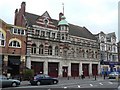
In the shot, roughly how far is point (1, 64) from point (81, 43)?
23480 millimetres

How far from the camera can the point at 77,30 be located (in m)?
60.3

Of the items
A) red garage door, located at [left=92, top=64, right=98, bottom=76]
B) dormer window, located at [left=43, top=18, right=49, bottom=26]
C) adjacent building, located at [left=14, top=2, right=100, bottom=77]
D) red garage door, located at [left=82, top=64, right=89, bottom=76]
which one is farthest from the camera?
red garage door, located at [left=92, top=64, right=98, bottom=76]

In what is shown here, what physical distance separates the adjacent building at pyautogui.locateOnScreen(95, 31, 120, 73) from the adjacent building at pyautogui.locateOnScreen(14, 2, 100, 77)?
5839 millimetres

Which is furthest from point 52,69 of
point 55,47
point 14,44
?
point 14,44

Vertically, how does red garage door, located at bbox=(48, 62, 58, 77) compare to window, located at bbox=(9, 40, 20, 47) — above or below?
below

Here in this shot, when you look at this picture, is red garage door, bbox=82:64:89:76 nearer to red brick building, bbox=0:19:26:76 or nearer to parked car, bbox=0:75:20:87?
red brick building, bbox=0:19:26:76

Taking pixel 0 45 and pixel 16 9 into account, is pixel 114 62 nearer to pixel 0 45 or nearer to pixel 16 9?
pixel 16 9

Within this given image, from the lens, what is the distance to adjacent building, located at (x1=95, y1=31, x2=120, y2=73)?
212 ft

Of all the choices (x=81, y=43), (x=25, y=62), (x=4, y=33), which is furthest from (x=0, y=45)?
A: (x=81, y=43)

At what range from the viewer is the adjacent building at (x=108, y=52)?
212 feet

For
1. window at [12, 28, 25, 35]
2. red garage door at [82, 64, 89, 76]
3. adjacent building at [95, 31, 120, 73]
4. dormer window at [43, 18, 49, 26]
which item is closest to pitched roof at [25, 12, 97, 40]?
dormer window at [43, 18, 49, 26]

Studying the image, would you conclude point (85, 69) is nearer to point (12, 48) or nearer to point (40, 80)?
point (12, 48)

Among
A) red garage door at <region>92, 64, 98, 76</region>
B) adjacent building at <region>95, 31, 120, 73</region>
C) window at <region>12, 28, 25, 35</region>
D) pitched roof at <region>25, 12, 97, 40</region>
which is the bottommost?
red garage door at <region>92, 64, 98, 76</region>

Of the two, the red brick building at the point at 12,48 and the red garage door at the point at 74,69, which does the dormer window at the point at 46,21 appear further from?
the red garage door at the point at 74,69
